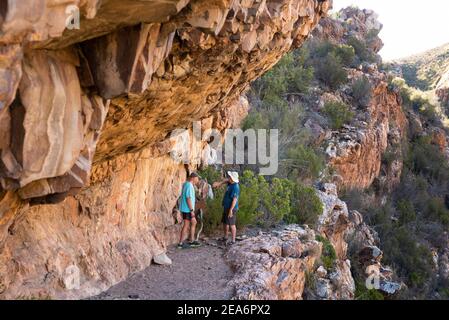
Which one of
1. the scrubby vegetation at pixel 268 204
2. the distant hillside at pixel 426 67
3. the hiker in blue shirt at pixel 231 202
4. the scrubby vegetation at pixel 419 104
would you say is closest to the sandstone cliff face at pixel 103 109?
the hiker in blue shirt at pixel 231 202

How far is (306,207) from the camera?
408 inches

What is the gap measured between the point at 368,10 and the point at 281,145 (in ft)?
60.6

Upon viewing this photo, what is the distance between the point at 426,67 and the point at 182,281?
40190 mm

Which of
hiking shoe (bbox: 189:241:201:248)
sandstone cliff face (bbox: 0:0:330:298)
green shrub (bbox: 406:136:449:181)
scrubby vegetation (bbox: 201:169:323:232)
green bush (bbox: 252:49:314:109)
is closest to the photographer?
sandstone cliff face (bbox: 0:0:330:298)

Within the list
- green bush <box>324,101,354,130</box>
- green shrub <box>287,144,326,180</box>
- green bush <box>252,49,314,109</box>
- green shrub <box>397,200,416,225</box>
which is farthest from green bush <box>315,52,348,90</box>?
green shrub <box>287,144,326,180</box>

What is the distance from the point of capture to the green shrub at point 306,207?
1029 cm

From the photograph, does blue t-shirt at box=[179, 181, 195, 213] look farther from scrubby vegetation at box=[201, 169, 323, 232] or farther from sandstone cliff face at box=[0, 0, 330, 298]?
scrubby vegetation at box=[201, 169, 323, 232]

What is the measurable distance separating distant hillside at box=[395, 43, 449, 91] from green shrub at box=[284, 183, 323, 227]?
95.6 ft

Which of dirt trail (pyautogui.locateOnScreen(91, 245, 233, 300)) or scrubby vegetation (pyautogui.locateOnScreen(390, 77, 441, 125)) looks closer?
dirt trail (pyautogui.locateOnScreen(91, 245, 233, 300))

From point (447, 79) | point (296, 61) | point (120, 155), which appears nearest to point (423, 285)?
point (296, 61)

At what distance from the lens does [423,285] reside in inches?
622

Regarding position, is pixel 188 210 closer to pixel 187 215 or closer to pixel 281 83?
pixel 187 215

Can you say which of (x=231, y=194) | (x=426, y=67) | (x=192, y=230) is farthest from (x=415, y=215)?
(x=426, y=67)

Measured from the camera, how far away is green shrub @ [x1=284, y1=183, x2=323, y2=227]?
33.8 feet
